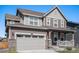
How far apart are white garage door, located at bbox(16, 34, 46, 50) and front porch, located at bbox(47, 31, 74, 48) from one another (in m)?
0.52

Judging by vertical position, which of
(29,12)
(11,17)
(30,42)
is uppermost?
(29,12)

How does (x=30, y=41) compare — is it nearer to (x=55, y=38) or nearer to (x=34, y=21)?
(x=34, y=21)

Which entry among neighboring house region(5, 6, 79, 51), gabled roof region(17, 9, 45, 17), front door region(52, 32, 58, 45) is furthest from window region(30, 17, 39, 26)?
front door region(52, 32, 58, 45)

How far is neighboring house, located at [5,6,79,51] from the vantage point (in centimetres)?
1273

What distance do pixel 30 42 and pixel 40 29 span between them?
3.46ft

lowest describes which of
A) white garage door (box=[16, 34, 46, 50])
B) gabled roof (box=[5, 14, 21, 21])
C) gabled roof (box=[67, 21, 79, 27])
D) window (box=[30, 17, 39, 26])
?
white garage door (box=[16, 34, 46, 50])

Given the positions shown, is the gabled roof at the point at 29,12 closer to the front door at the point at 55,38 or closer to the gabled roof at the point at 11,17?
the gabled roof at the point at 11,17

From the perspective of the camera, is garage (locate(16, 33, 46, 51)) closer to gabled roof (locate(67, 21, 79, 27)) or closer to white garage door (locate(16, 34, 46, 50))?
white garage door (locate(16, 34, 46, 50))

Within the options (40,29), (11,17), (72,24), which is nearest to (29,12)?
(11,17)

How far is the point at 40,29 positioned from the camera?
43.4 ft

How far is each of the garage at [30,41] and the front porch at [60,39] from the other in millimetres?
516
